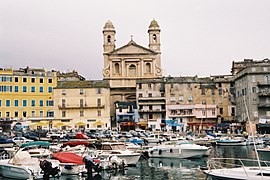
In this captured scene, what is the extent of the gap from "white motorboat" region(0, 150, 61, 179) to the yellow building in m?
51.7

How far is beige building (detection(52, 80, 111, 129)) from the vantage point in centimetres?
8056

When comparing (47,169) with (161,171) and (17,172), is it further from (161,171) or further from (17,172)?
(161,171)

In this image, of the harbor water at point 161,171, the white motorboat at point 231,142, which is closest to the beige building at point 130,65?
the white motorboat at point 231,142

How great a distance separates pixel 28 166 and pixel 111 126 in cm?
5742

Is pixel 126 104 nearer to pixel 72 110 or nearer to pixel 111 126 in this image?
pixel 111 126

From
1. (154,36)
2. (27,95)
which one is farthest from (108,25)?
(27,95)

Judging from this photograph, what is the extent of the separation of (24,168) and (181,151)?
61.7 ft

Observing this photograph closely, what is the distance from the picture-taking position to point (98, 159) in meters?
32.6

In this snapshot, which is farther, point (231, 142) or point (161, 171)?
point (231, 142)

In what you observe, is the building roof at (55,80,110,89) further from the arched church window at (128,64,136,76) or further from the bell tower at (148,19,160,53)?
the bell tower at (148,19,160,53)

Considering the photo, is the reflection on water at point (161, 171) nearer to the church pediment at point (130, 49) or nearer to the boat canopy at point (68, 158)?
the boat canopy at point (68, 158)

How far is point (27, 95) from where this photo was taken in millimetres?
79562

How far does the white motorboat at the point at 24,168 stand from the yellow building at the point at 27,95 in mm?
51707

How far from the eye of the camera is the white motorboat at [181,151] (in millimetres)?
39781
